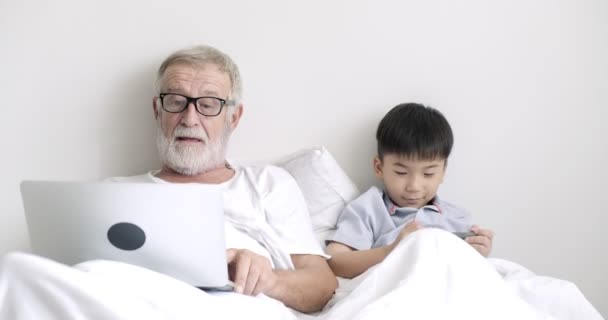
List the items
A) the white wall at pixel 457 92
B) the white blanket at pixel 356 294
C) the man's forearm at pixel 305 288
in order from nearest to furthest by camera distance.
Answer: the white blanket at pixel 356 294
the man's forearm at pixel 305 288
the white wall at pixel 457 92

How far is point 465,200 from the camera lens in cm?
185

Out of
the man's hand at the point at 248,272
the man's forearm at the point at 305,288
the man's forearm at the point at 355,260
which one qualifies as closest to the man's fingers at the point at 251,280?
the man's hand at the point at 248,272

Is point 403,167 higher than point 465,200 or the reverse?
higher

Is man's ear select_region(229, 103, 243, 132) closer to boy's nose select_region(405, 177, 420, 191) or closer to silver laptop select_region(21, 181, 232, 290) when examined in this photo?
boy's nose select_region(405, 177, 420, 191)

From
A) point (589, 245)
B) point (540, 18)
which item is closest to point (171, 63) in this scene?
point (540, 18)

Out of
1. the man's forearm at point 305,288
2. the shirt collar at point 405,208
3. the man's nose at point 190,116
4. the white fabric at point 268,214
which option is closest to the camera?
the man's forearm at point 305,288

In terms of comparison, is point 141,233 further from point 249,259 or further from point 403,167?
point 403,167

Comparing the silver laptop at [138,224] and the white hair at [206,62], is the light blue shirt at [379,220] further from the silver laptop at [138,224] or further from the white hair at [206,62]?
the silver laptop at [138,224]

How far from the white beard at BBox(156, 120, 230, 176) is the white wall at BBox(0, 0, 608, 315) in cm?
20

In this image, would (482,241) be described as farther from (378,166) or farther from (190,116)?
(190,116)

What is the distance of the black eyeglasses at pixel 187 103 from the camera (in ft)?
5.22

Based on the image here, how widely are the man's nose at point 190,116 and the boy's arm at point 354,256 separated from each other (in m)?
0.55

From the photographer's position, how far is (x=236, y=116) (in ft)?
5.64

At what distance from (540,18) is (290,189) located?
41.0 inches
